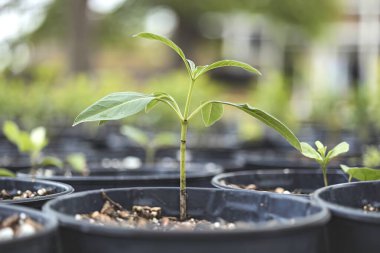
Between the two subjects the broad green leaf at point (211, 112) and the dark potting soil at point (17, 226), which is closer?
the dark potting soil at point (17, 226)

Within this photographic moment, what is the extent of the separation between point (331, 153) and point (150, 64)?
2147 centimetres

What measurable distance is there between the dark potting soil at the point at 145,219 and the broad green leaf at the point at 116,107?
0.59 ft

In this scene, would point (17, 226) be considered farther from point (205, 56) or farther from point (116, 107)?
point (205, 56)

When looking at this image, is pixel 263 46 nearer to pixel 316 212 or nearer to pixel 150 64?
pixel 150 64

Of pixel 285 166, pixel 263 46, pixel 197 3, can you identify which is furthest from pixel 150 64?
pixel 285 166

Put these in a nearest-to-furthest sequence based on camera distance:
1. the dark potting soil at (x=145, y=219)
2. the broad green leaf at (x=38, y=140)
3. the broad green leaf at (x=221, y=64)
→ the dark potting soil at (x=145, y=219) < the broad green leaf at (x=221, y=64) < the broad green leaf at (x=38, y=140)

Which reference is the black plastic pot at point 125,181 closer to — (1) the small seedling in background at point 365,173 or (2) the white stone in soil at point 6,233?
(1) the small seedling in background at point 365,173

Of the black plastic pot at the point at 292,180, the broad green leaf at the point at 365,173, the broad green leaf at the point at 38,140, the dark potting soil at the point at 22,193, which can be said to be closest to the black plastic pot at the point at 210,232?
the dark potting soil at the point at 22,193

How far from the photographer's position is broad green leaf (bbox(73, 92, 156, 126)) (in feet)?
4.24

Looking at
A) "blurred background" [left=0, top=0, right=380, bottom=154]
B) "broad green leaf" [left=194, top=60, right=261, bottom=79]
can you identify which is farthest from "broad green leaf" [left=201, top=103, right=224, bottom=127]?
"blurred background" [left=0, top=0, right=380, bottom=154]

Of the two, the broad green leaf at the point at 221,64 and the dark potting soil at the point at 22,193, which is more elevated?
the broad green leaf at the point at 221,64

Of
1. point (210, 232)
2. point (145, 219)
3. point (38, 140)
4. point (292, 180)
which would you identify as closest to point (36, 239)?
point (210, 232)

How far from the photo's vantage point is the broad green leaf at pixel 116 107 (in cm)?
129

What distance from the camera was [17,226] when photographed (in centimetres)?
110
